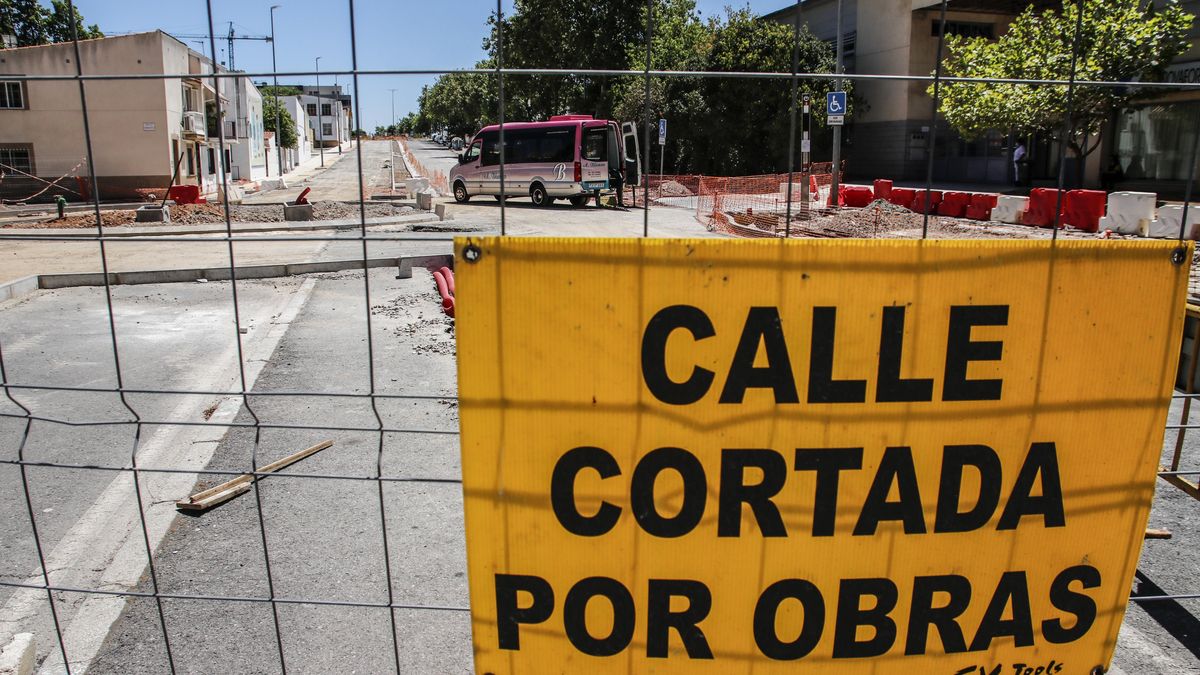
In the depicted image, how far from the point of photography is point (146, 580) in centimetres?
404

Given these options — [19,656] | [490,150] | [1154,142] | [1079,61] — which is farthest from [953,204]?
[19,656]

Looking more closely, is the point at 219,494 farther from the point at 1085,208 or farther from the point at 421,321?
the point at 1085,208

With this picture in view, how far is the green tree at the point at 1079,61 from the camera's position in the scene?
66.9 ft

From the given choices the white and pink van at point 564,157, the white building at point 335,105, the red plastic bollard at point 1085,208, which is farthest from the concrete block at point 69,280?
the red plastic bollard at point 1085,208

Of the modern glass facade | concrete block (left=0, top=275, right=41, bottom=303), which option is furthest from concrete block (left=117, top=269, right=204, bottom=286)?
the modern glass facade

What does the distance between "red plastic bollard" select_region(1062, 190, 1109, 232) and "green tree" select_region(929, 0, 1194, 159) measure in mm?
1609

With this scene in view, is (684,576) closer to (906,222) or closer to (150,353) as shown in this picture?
(150,353)

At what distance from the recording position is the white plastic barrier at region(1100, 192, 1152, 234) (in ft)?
57.8

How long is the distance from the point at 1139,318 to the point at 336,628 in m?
3.17

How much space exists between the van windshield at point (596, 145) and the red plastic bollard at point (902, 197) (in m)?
9.33

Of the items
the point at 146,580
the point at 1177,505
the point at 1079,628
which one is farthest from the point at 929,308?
the point at 1177,505

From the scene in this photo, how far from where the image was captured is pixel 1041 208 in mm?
20672

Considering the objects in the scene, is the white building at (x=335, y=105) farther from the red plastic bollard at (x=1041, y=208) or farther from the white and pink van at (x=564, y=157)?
the red plastic bollard at (x=1041, y=208)

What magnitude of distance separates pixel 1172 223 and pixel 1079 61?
6080 millimetres
